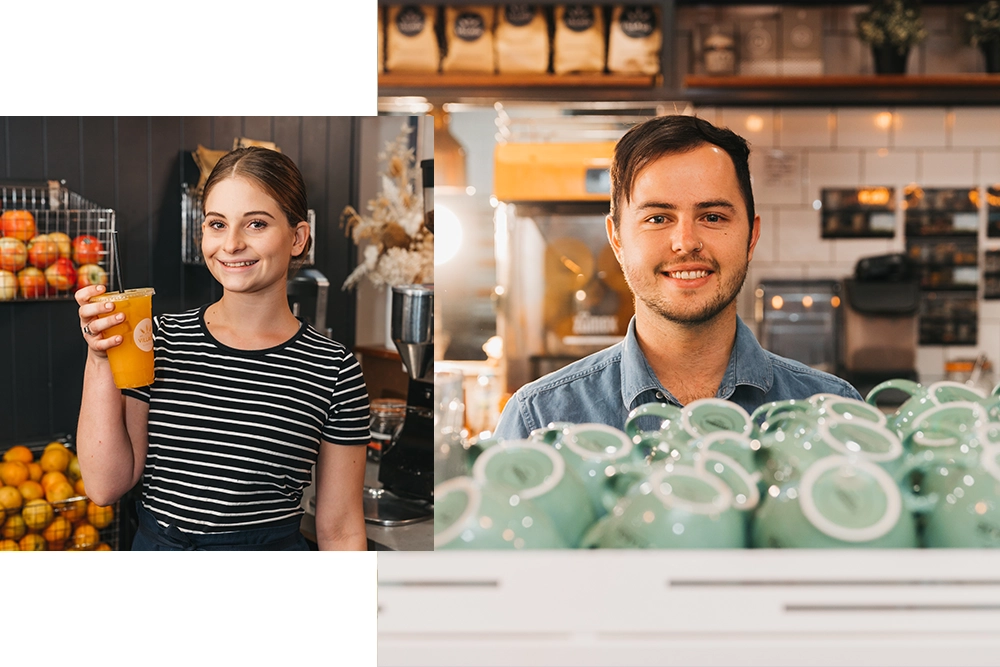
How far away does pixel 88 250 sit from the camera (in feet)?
4.08

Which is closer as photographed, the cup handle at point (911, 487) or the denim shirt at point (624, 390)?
the cup handle at point (911, 487)

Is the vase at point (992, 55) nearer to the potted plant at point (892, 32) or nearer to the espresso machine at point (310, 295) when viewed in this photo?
the potted plant at point (892, 32)

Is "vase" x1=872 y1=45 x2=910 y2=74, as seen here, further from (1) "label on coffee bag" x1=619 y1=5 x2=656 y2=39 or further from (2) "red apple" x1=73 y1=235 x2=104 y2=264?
(2) "red apple" x1=73 y1=235 x2=104 y2=264

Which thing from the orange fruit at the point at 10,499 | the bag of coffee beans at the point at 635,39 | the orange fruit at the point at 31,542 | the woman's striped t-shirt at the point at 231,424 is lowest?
the orange fruit at the point at 31,542

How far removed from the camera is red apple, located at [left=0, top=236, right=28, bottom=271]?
4.10 feet

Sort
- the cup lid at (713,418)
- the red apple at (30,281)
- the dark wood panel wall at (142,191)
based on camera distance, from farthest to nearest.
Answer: the red apple at (30,281), the dark wood panel wall at (142,191), the cup lid at (713,418)

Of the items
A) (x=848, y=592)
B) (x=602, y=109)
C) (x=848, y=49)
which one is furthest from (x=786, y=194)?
(x=848, y=592)

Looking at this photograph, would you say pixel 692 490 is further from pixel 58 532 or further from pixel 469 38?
pixel 469 38

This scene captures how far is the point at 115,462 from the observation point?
3.58 ft

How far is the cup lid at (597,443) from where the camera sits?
74 cm

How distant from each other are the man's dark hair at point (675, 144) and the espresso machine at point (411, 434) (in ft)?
1.20

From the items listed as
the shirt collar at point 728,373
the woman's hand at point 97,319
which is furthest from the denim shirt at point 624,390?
the woman's hand at point 97,319

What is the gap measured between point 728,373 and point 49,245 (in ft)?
3.44

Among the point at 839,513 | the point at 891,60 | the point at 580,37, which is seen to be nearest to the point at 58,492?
the point at 839,513
